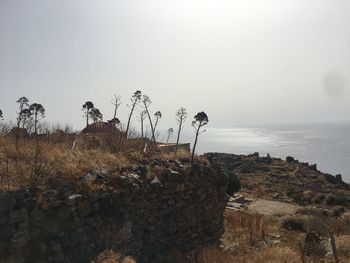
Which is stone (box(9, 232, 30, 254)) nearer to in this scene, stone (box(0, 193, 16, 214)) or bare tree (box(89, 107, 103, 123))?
stone (box(0, 193, 16, 214))

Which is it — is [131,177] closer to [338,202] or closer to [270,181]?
[338,202]

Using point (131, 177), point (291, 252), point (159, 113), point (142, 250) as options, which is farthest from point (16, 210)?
point (159, 113)

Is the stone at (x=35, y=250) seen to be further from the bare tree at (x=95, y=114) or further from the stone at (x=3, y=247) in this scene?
the bare tree at (x=95, y=114)

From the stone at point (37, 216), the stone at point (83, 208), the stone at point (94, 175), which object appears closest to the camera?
the stone at point (37, 216)

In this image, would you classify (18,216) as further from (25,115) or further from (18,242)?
(25,115)

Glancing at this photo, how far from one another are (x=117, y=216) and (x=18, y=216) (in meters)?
2.25

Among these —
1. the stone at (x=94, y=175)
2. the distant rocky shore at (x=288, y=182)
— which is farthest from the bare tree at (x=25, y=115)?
the distant rocky shore at (x=288, y=182)

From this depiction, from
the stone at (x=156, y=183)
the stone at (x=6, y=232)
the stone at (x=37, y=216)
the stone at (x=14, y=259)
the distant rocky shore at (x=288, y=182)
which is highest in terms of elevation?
the stone at (x=156, y=183)

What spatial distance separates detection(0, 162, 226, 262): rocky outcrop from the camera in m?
6.56

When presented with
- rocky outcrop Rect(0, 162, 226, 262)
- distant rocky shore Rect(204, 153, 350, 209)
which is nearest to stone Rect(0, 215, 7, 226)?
rocky outcrop Rect(0, 162, 226, 262)

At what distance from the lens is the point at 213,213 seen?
38.7 feet

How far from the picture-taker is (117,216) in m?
8.09

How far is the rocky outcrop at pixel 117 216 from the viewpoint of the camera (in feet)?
21.5

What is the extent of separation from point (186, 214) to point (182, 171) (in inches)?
50.4
